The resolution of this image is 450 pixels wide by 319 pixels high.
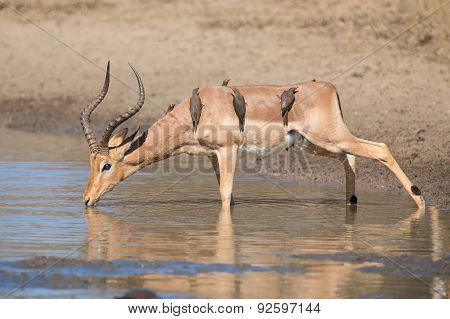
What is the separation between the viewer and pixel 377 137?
15227mm

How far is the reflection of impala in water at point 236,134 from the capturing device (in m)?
11.3

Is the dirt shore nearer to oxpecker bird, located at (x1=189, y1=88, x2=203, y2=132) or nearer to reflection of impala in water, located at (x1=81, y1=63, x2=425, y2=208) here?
reflection of impala in water, located at (x1=81, y1=63, x2=425, y2=208)

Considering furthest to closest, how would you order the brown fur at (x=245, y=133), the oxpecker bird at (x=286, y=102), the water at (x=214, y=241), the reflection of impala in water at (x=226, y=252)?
the oxpecker bird at (x=286, y=102), the brown fur at (x=245, y=133), the water at (x=214, y=241), the reflection of impala in water at (x=226, y=252)

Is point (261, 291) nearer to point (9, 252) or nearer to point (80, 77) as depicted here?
point (9, 252)

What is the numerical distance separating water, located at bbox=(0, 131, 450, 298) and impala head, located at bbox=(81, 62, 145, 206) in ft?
0.65

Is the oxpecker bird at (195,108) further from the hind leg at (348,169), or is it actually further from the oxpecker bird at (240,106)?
the hind leg at (348,169)

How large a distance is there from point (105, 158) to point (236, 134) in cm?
133

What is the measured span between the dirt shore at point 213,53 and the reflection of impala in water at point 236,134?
4387 millimetres

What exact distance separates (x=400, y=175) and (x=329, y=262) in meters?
3.19

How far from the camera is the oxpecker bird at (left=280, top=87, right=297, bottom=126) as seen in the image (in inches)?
452

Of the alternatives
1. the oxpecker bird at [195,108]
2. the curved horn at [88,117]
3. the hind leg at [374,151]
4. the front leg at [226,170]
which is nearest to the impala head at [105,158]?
the curved horn at [88,117]

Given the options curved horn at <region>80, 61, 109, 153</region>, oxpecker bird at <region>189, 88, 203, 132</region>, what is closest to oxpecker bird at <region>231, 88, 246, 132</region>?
oxpecker bird at <region>189, 88, 203, 132</region>

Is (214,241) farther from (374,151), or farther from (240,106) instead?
(374,151)

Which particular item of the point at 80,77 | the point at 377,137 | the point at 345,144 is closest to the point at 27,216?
the point at 345,144
